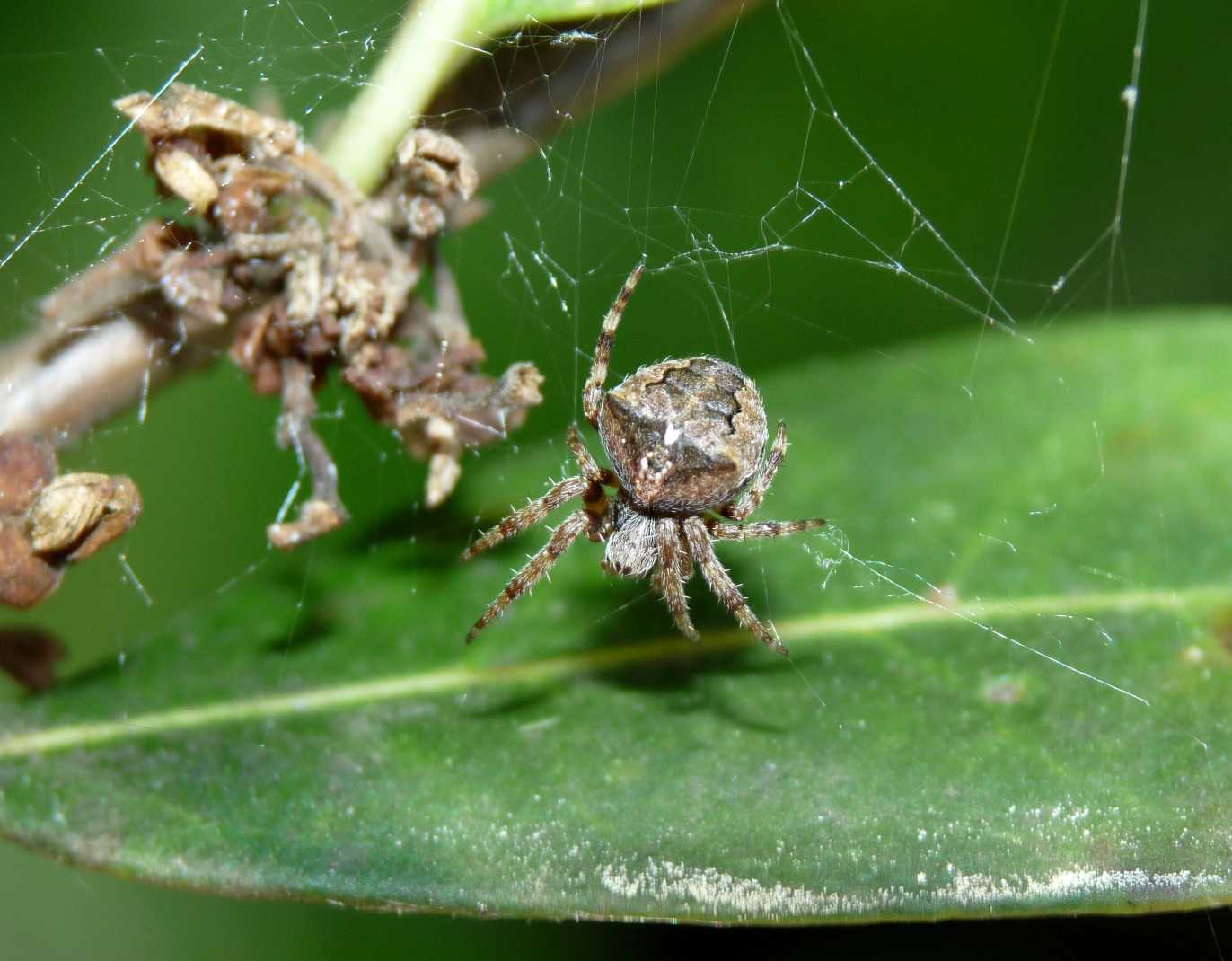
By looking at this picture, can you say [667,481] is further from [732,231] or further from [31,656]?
[31,656]

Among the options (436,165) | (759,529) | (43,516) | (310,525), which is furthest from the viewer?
(759,529)

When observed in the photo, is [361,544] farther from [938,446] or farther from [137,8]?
[137,8]

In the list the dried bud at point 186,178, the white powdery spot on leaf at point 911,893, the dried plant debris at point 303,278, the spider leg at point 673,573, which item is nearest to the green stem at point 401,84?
the dried plant debris at point 303,278

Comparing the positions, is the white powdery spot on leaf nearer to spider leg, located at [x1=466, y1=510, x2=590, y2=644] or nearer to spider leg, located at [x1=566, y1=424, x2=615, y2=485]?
spider leg, located at [x1=466, y1=510, x2=590, y2=644]

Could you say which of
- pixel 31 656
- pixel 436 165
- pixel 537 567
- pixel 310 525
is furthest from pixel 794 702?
pixel 31 656

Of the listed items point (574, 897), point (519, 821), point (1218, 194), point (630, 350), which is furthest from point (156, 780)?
point (1218, 194)

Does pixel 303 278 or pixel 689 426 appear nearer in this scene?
pixel 303 278
